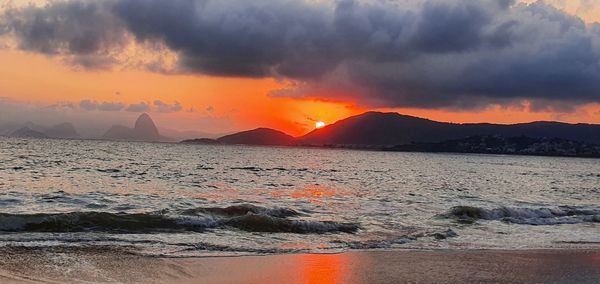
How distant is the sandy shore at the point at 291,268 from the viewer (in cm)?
1077

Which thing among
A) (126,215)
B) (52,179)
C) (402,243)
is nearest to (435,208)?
(402,243)

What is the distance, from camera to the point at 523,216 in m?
27.0

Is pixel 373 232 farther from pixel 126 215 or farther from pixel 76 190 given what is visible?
pixel 76 190

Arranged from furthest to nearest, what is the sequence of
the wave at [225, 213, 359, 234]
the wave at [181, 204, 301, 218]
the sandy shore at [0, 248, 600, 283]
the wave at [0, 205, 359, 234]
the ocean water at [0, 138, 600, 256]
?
1. the wave at [181, 204, 301, 218]
2. the wave at [225, 213, 359, 234]
3. the wave at [0, 205, 359, 234]
4. the ocean water at [0, 138, 600, 256]
5. the sandy shore at [0, 248, 600, 283]

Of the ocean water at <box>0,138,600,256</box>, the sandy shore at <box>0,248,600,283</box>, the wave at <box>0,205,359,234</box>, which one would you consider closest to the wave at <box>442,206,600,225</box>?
the ocean water at <box>0,138,600,256</box>

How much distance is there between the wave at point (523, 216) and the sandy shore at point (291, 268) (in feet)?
35.4

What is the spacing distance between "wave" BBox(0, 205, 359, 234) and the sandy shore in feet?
15.0

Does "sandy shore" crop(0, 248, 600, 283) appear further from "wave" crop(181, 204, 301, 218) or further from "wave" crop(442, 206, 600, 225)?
"wave" crop(442, 206, 600, 225)

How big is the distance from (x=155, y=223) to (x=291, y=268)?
8528mm

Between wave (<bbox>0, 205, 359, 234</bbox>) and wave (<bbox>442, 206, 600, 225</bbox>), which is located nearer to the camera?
wave (<bbox>0, 205, 359, 234</bbox>)

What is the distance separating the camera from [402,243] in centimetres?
1716

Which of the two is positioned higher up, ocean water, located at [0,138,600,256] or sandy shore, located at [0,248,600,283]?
sandy shore, located at [0,248,600,283]

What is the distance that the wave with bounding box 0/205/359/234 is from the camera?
1755 centimetres

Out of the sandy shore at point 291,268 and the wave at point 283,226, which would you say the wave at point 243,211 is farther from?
the sandy shore at point 291,268
